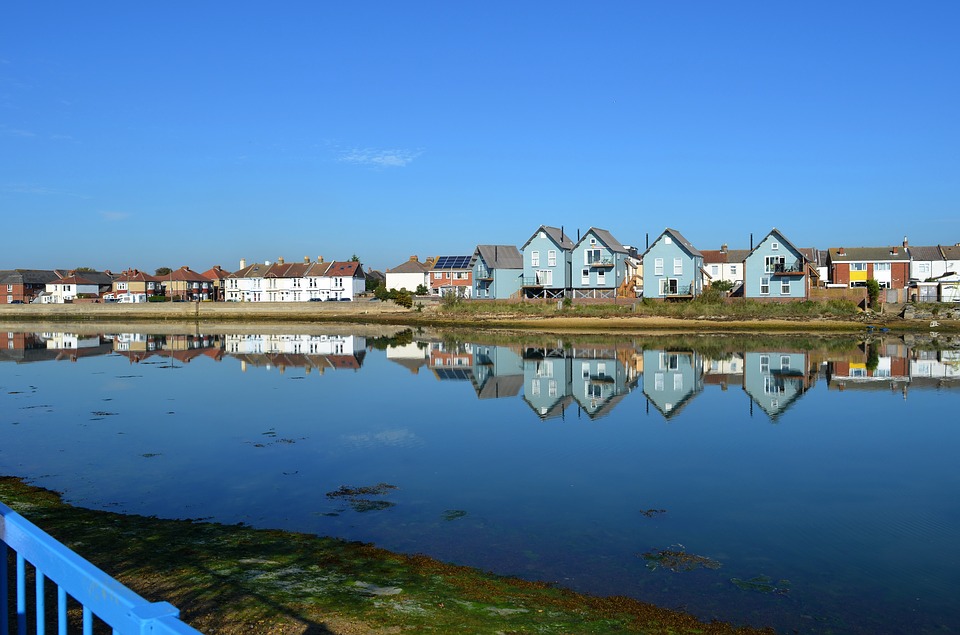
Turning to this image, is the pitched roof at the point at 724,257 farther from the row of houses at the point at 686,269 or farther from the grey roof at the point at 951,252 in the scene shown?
the grey roof at the point at 951,252

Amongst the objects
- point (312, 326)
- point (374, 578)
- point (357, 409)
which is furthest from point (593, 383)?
point (312, 326)

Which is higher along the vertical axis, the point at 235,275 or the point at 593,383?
the point at 235,275

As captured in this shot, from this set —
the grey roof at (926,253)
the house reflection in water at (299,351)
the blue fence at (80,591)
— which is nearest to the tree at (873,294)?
the grey roof at (926,253)

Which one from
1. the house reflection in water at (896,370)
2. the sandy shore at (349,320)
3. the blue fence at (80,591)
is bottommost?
the house reflection in water at (896,370)

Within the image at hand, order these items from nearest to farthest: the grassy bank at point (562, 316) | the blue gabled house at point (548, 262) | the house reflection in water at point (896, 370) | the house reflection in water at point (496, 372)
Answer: the house reflection in water at point (496, 372) < the house reflection in water at point (896, 370) < the grassy bank at point (562, 316) < the blue gabled house at point (548, 262)

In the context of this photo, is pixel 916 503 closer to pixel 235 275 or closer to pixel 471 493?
pixel 471 493

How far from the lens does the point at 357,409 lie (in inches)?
947

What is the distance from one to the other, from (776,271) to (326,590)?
63726mm

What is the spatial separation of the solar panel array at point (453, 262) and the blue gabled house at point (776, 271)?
40174 mm

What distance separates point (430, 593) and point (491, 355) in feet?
113

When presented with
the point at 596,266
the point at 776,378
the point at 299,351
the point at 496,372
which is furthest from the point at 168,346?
the point at 776,378

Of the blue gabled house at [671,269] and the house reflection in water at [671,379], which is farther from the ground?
the blue gabled house at [671,269]

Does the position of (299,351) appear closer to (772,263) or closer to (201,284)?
(772,263)

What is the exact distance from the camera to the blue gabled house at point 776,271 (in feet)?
211
